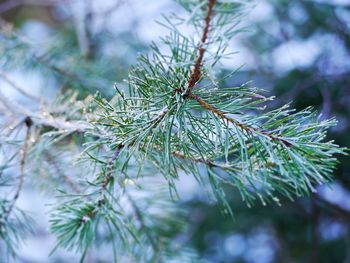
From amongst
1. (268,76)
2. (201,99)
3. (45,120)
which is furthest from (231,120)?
(268,76)

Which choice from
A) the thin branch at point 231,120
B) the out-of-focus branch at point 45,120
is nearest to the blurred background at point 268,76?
the out-of-focus branch at point 45,120

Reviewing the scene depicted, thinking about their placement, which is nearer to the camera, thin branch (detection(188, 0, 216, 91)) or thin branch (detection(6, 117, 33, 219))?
thin branch (detection(188, 0, 216, 91))

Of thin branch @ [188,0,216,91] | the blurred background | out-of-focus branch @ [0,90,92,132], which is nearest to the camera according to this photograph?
thin branch @ [188,0,216,91]

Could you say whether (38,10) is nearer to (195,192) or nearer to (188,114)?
(195,192)

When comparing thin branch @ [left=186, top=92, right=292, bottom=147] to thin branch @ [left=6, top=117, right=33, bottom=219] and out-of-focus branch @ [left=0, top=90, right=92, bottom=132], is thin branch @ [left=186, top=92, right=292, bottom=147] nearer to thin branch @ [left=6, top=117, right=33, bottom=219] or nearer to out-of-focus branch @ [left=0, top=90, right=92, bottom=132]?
out-of-focus branch @ [left=0, top=90, right=92, bottom=132]

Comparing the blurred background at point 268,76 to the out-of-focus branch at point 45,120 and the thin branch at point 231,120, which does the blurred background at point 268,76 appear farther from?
the thin branch at point 231,120

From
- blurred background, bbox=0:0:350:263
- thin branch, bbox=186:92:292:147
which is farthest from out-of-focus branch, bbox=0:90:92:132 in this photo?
blurred background, bbox=0:0:350:263

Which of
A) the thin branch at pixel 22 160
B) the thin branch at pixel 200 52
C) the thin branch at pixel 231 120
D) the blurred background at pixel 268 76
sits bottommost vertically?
the thin branch at pixel 231 120

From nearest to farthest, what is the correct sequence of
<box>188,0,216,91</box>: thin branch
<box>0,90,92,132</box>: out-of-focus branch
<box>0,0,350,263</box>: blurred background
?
1. <box>188,0,216,91</box>: thin branch
2. <box>0,90,92,132</box>: out-of-focus branch
3. <box>0,0,350,263</box>: blurred background
